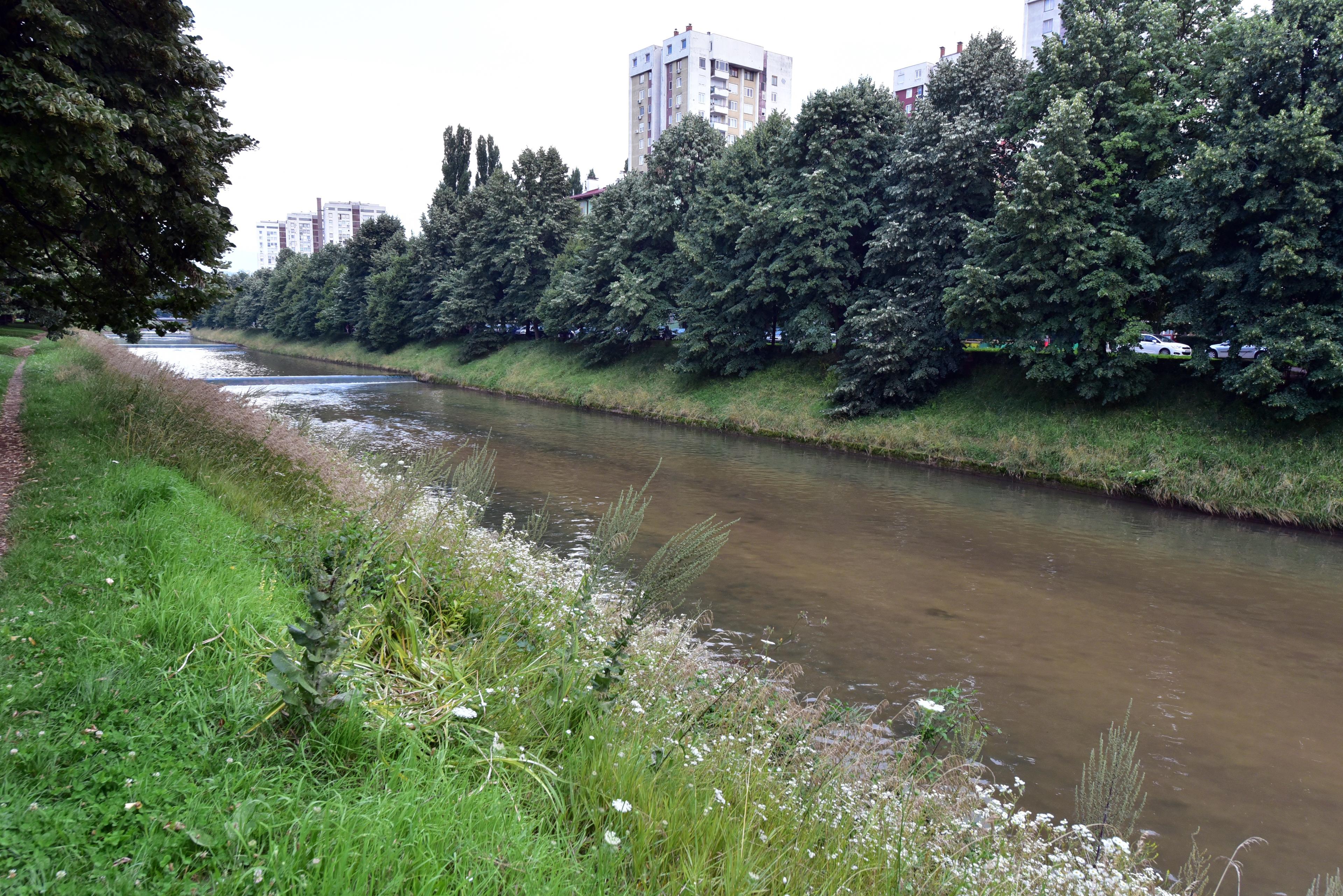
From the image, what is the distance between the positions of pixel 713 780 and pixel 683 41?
102m

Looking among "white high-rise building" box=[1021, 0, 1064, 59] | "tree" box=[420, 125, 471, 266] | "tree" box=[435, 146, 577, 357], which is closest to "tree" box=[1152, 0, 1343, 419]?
"tree" box=[435, 146, 577, 357]

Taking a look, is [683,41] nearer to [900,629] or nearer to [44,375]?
[44,375]

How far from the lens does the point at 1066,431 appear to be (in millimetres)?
22234

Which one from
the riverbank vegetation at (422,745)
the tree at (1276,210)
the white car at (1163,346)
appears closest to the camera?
the riverbank vegetation at (422,745)

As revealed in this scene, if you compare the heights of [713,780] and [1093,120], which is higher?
[1093,120]

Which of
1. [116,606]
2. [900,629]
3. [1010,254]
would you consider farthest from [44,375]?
[1010,254]

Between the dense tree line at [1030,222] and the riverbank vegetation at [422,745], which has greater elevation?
the dense tree line at [1030,222]

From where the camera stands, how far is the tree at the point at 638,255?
38.0m

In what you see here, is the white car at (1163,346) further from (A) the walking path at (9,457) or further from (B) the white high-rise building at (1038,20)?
(B) the white high-rise building at (1038,20)

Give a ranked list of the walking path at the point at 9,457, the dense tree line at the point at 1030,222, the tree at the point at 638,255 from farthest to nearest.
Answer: the tree at the point at 638,255
the dense tree line at the point at 1030,222
the walking path at the point at 9,457

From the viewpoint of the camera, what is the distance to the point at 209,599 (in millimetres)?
5160

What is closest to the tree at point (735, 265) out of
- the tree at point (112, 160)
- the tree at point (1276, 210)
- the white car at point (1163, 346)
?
the tree at point (1276, 210)

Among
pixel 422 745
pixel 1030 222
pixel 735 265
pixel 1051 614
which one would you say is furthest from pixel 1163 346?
pixel 422 745

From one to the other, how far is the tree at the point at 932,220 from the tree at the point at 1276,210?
6.55 meters
